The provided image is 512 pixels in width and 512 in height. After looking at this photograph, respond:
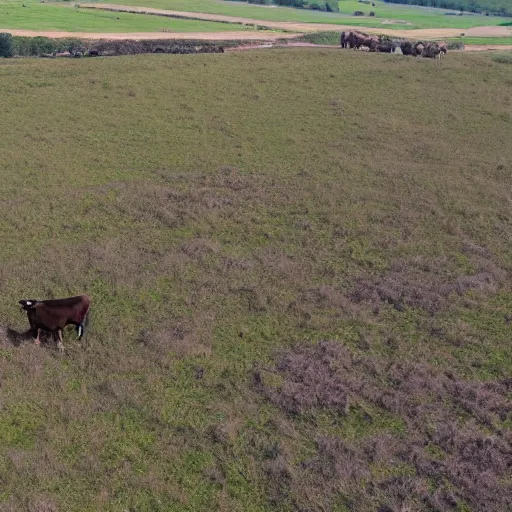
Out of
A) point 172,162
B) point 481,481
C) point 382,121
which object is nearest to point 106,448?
point 481,481

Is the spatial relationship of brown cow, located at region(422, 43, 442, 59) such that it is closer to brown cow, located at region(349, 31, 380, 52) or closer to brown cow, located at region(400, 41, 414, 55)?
brown cow, located at region(400, 41, 414, 55)

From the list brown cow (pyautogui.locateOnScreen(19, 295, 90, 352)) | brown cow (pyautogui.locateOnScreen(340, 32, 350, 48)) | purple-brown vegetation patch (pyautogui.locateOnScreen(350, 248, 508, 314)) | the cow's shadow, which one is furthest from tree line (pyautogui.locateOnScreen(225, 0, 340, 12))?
the cow's shadow

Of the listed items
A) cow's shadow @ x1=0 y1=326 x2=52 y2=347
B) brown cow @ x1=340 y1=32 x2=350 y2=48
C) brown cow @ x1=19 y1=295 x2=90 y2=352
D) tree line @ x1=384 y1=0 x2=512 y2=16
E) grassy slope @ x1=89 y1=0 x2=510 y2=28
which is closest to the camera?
brown cow @ x1=19 y1=295 x2=90 y2=352

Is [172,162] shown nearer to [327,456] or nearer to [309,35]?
[327,456]

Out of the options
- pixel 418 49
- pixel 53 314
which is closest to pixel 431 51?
pixel 418 49

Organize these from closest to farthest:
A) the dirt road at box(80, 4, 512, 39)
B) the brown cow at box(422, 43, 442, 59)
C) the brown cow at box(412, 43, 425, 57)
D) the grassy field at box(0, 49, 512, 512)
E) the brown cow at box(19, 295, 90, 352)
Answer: the grassy field at box(0, 49, 512, 512) → the brown cow at box(19, 295, 90, 352) → the brown cow at box(422, 43, 442, 59) → the brown cow at box(412, 43, 425, 57) → the dirt road at box(80, 4, 512, 39)

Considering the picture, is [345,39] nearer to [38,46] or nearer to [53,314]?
[38,46]
